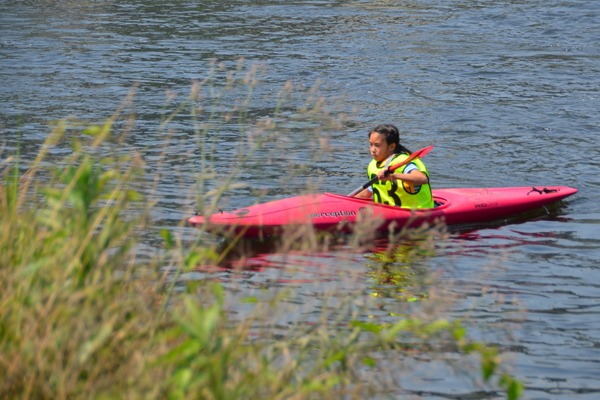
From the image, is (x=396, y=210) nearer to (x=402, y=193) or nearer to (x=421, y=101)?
(x=402, y=193)

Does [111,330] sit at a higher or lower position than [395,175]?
higher

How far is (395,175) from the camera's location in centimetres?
646

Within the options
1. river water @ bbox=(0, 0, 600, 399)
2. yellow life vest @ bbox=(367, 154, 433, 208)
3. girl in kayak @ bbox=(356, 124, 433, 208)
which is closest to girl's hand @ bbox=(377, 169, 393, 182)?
girl in kayak @ bbox=(356, 124, 433, 208)

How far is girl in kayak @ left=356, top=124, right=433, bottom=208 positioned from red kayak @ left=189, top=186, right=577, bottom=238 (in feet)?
0.61

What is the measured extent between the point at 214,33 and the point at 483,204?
12.2 meters

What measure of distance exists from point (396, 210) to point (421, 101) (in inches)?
237

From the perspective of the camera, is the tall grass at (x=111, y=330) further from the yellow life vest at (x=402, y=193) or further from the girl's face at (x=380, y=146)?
the yellow life vest at (x=402, y=193)

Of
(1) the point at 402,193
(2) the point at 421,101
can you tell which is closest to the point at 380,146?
(1) the point at 402,193

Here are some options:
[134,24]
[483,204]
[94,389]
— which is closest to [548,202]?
[483,204]

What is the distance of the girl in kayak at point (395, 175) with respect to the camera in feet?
21.4

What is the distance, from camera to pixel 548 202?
748 cm

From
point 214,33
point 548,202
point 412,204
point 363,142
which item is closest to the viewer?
point 412,204

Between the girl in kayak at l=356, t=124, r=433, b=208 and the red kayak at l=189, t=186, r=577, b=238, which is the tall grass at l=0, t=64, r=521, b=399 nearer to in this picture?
the red kayak at l=189, t=186, r=577, b=238

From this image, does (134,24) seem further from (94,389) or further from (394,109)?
(94,389)
